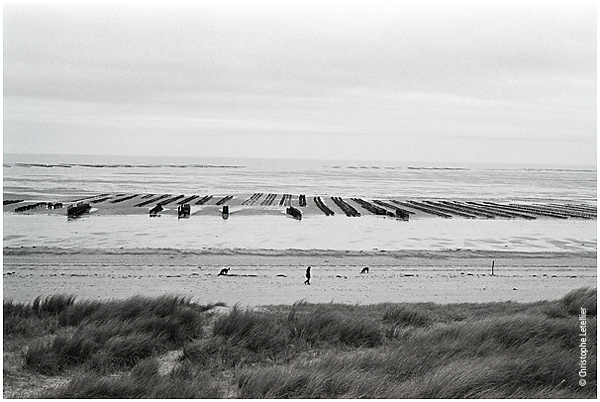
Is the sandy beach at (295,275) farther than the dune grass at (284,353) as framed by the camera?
Yes

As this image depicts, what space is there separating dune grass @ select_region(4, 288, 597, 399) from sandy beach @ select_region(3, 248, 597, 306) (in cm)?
134

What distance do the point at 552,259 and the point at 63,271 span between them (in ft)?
29.2

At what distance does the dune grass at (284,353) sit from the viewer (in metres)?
3.77

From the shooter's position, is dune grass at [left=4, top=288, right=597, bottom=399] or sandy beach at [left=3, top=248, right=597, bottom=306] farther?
sandy beach at [left=3, top=248, right=597, bottom=306]

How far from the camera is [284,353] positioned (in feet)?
14.3

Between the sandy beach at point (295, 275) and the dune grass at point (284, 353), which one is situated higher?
the dune grass at point (284, 353)

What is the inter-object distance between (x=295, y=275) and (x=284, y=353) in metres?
3.90

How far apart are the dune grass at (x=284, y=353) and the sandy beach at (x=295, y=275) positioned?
1342 millimetres

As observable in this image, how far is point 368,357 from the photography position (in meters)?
4.11

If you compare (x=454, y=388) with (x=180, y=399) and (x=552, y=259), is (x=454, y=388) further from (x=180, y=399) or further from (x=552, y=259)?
(x=552, y=259)

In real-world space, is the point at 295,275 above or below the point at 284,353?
below

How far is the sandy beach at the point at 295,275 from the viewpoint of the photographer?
23.0 feet

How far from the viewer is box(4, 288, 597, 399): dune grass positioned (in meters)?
3.77

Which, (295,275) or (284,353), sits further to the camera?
(295,275)
